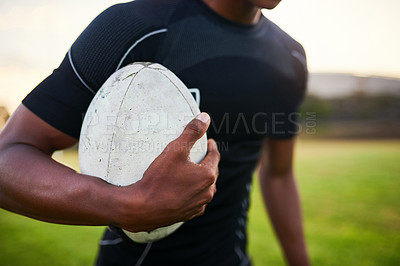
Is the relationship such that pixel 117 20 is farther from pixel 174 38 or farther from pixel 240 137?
pixel 240 137

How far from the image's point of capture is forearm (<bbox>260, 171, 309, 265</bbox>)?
2342 millimetres

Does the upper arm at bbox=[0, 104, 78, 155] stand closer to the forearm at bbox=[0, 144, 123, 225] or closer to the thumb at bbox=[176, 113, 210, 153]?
the forearm at bbox=[0, 144, 123, 225]

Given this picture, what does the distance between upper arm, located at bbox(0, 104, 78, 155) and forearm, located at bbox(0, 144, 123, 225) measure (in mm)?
33

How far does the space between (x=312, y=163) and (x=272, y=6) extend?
11.6 metres

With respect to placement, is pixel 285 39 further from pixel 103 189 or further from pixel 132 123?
pixel 103 189

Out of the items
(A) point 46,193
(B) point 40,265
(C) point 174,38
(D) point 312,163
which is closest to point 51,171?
(A) point 46,193

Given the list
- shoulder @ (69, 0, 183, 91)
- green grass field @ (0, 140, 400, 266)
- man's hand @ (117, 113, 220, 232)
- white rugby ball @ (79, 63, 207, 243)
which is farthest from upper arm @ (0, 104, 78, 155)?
green grass field @ (0, 140, 400, 266)

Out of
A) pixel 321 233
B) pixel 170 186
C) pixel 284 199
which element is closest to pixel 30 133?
pixel 170 186

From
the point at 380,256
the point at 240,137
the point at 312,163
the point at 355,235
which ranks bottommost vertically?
the point at 312,163

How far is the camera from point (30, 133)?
1.25 metres

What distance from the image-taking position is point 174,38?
4.87ft

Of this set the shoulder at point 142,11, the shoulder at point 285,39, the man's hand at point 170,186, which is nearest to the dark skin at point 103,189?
the man's hand at point 170,186

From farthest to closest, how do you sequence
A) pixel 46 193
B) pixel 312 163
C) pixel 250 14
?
pixel 312 163 < pixel 250 14 < pixel 46 193

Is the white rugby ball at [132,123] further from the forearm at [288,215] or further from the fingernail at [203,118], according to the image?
the forearm at [288,215]
